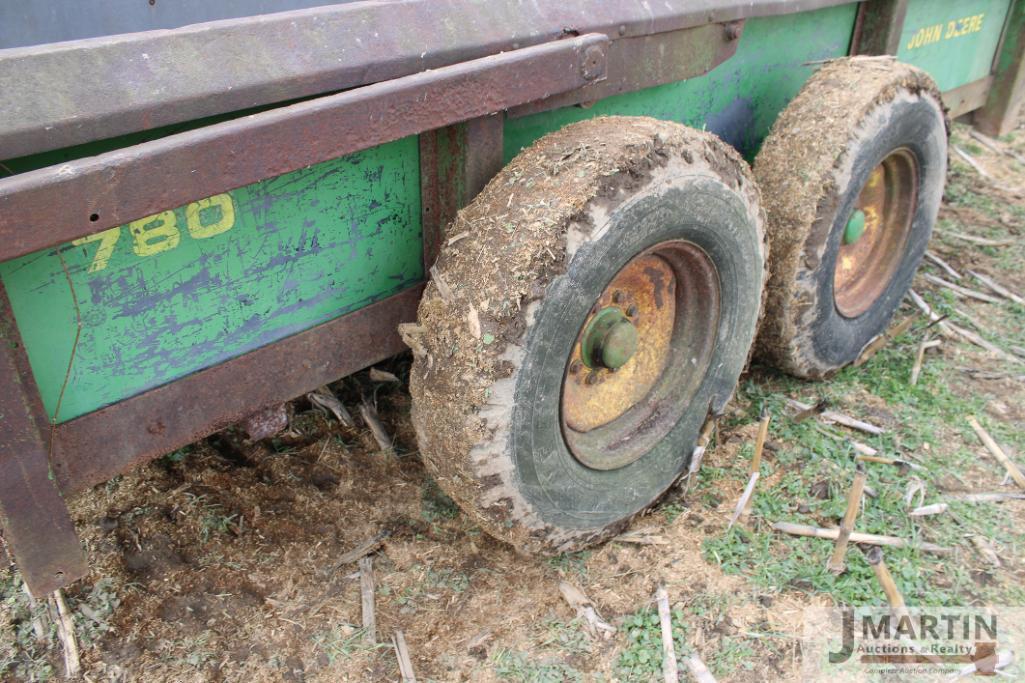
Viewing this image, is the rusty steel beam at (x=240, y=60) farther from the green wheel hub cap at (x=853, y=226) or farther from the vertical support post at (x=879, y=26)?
the vertical support post at (x=879, y=26)

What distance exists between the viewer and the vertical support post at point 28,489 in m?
1.55

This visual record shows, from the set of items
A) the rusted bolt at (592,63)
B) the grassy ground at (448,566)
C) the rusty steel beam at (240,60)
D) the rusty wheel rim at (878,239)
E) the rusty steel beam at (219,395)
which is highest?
the rusty steel beam at (240,60)

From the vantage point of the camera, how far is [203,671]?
7.29 ft

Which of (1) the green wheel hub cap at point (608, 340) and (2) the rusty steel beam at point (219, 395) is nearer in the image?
(2) the rusty steel beam at point (219, 395)

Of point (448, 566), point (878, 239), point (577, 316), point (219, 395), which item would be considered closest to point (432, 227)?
point (577, 316)

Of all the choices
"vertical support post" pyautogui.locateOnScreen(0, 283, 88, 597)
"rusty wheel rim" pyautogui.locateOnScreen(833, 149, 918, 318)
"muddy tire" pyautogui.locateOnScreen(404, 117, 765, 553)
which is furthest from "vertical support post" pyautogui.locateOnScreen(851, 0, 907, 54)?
"vertical support post" pyautogui.locateOnScreen(0, 283, 88, 597)

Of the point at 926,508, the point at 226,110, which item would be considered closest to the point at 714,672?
the point at 926,508

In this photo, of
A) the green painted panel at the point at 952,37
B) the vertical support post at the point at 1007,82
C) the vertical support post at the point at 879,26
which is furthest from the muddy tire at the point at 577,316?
the vertical support post at the point at 1007,82

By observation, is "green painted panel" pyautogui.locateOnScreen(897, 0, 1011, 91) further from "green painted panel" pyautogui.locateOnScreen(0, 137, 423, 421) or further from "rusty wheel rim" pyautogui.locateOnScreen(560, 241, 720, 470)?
"green painted panel" pyautogui.locateOnScreen(0, 137, 423, 421)

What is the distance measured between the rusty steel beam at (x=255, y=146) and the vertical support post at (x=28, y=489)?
0.23m

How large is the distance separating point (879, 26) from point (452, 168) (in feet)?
7.20

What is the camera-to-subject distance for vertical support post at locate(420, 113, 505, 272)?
2.12 m

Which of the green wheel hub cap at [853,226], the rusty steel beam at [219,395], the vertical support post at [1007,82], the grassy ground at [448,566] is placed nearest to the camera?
the rusty steel beam at [219,395]

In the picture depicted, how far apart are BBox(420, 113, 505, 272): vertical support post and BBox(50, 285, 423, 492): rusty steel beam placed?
0.57 ft
